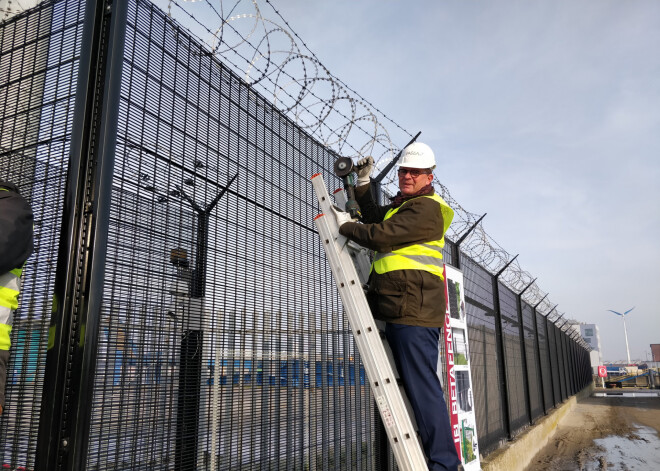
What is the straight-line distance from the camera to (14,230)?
6.35 feet

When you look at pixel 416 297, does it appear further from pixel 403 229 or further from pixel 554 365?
pixel 554 365

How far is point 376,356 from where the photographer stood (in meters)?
2.62

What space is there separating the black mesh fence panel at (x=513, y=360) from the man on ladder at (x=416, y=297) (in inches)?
234

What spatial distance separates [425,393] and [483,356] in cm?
466

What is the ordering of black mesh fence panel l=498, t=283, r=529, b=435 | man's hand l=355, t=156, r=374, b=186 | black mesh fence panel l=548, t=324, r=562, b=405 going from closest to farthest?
man's hand l=355, t=156, r=374, b=186
black mesh fence panel l=498, t=283, r=529, b=435
black mesh fence panel l=548, t=324, r=562, b=405

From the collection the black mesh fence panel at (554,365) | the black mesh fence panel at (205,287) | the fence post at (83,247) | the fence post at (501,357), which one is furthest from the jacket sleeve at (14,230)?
the black mesh fence panel at (554,365)

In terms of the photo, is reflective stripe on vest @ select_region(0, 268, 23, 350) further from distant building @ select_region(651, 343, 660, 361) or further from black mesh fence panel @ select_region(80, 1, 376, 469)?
distant building @ select_region(651, 343, 660, 361)

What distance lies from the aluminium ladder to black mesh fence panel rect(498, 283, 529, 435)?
612 cm

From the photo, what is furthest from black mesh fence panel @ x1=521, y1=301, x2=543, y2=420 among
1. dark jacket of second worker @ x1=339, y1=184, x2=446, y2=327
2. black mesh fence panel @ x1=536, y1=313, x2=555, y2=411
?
dark jacket of second worker @ x1=339, y1=184, x2=446, y2=327

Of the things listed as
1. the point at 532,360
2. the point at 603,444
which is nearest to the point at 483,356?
the point at 532,360

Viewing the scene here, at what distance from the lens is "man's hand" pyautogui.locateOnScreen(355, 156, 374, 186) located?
3.26 m

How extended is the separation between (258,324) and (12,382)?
46.3 inches

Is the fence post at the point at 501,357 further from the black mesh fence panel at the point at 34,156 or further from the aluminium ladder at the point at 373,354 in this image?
the black mesh fence panel at the point at 34,156

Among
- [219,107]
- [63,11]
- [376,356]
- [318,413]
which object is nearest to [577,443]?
[318,413]
